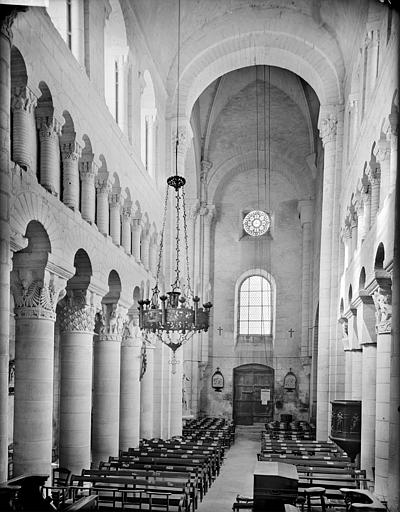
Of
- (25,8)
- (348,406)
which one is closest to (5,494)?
(25,8)

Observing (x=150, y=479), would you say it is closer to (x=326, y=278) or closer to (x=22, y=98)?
(x=22, y=98)

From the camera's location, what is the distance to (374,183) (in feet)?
52.0

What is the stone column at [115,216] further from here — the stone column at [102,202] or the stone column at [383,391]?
the stone column at [383,391]

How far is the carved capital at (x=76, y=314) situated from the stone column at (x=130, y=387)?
5069mm

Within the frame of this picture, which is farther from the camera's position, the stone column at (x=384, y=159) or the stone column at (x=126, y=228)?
the stone column at (x=126, y=228)

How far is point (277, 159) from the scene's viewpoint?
1459 inches

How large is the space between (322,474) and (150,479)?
386cm

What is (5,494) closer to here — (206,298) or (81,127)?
(81,127)

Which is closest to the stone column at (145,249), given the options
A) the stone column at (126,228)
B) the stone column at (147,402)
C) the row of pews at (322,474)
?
the stone column at (126,228)

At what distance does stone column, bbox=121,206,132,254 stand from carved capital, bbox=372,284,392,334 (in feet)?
26.8

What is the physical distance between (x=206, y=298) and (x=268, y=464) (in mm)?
24939

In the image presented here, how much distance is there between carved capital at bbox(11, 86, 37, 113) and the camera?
38.0ft

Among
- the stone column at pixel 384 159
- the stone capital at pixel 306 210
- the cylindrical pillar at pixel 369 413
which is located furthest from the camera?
the stone capital at pixel 306 210

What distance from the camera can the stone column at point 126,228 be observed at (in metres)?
19.3
